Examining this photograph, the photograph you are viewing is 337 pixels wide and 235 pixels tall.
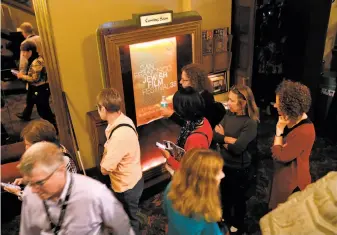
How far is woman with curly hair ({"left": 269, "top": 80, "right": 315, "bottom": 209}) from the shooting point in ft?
7.59

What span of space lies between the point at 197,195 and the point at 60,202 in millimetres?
713

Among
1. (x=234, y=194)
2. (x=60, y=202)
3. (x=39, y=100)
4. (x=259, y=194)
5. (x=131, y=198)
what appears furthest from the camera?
(x=39, y=100)

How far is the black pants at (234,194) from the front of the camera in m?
2.65

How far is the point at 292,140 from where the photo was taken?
2320mm

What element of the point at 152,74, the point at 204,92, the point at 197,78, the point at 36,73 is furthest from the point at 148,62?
the point at 36,73

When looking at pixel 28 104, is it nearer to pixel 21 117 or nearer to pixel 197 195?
pixel 21 117

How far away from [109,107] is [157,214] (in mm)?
1537

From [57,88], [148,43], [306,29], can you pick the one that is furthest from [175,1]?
[306,29]

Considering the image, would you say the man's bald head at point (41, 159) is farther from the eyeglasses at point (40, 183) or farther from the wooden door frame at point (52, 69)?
the wooden door frame at point (52, 69)

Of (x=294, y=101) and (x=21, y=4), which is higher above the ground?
(x=21, y=4)

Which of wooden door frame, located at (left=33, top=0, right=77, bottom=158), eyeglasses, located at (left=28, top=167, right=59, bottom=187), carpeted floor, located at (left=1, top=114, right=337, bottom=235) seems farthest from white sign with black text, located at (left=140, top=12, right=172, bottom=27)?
eyeglasses, located at (left=28, top=167, right=59, bottom=187)

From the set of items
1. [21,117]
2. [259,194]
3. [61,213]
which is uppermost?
[61,213]

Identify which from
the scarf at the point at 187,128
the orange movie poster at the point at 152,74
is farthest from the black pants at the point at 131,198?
the orange movie poster at the point at 152,74

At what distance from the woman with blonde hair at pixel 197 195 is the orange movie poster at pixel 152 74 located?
6.36 ft
